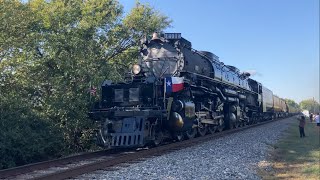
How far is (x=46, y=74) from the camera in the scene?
13125mm

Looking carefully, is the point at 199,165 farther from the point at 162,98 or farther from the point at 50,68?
the point at 50,68

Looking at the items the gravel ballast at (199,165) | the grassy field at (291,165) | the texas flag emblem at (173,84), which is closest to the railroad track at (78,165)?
the gravel ballast at (199,165)

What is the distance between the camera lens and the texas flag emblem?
1140cm

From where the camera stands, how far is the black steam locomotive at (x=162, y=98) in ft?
34.1

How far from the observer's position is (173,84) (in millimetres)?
11430

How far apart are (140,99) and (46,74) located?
4157 mm

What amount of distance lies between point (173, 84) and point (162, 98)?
1.94 feet

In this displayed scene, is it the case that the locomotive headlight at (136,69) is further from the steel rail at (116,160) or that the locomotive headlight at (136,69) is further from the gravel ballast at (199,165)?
the gravel ballast at (199,165)

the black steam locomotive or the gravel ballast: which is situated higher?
the black steam locomotive

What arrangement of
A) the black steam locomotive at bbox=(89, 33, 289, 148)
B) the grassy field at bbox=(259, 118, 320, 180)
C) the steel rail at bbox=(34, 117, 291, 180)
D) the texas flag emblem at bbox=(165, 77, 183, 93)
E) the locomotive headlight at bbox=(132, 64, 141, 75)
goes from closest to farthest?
the steel rail at bbox=(34, 117, 291, 180) → the grassy field at bbox=(259, 118, 320, 180) → the black steam locomotive at bbox=(89, 33, 289, 148) → the texas flag emblem at bbox=(165, 77, 183, 93) → the locomotive headlight at bbox=(132, 64, 141, 75)

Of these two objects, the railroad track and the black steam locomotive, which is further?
the black steam locomotive

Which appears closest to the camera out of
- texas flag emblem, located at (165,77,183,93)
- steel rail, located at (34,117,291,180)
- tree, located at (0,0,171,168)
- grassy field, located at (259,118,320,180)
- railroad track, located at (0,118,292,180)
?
steel rail, located at (34,117,291,180)

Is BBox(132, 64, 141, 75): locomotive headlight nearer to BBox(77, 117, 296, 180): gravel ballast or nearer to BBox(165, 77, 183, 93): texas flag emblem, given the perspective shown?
BBox(165, 77, 183, 93): texas flag emblem

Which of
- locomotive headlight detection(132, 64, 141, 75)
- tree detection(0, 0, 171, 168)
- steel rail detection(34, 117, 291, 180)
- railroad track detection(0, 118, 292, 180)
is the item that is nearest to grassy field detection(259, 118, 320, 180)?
steel rail detection(34, 117, 291, 180)
